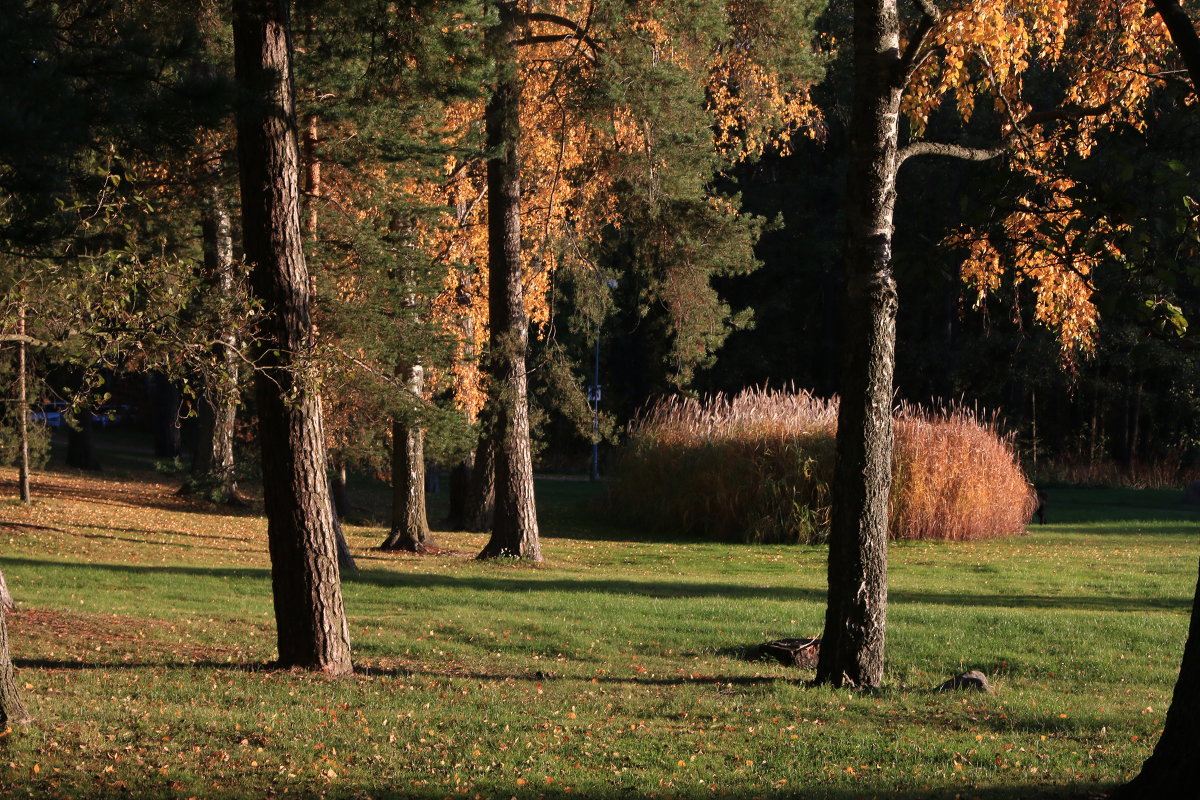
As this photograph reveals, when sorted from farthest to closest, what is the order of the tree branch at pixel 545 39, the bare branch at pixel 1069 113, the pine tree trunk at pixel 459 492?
the pine tree trunk at pixel 459 492 < the tree branch at pixel 545 39 < the bare branch at pixel 1069 113

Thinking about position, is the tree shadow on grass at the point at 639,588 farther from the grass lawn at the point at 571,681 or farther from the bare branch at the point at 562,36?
the bare branch at the point at 562,36

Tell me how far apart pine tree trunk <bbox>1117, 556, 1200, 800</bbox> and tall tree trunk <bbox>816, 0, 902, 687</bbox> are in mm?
3349

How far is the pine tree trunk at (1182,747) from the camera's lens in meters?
5.03

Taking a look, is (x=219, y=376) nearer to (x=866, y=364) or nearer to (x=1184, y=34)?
(x=866, y=364)

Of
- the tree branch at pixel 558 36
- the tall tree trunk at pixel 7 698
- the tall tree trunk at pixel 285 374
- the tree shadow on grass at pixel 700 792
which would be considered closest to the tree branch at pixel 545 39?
the tree branch at pixel 558 36

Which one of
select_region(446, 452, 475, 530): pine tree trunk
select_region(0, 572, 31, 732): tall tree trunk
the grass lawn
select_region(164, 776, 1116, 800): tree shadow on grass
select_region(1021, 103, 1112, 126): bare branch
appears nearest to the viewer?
select_region(164, 776, 1116, 800): tree shadow on grass

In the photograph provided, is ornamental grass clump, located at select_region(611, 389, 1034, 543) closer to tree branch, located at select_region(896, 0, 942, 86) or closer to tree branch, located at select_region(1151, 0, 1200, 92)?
tree branch, located at select_region(896, 0, 942, 86)

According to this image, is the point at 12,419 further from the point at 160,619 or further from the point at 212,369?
the point at 212,369

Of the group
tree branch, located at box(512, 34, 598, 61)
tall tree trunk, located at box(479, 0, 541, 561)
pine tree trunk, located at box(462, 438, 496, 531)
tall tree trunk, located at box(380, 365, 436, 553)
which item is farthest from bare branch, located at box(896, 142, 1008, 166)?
pine tree trunk, located at box(462, 438, 496, 531)

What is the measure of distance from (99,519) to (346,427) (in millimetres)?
5899

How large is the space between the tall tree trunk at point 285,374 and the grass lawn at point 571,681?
475mm

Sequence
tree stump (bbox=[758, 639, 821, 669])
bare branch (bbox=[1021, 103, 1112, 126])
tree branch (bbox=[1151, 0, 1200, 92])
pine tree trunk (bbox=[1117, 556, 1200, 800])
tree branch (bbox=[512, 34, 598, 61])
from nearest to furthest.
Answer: pine tree trunk (bbox=[1117, 556, 1200, 800]) < tree branch (bbox=[1151, 0, 1200, 92]) < bare branch (bbox=[1021, 103, 1112, 126]) < tree stump (bbox=[758, 639, 821, 669]) < tree branch (bbox=[512, 34, 598, 61])

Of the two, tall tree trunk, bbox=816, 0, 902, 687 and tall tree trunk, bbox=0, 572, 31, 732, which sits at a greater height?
tall tree trunk, bbox=816, 0, 902, 687

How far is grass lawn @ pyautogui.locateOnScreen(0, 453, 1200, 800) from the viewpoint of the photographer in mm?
6074
